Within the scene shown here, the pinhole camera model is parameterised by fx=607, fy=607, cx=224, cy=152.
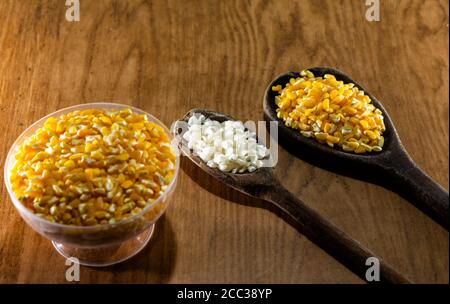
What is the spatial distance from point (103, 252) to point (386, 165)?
23.4 inches

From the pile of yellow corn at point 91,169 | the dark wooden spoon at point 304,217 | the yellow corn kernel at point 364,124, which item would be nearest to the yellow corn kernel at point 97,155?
the pile of yellow corn at point 91,169

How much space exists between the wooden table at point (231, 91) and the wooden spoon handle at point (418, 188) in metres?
0.02

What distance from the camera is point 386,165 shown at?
49.2 inches

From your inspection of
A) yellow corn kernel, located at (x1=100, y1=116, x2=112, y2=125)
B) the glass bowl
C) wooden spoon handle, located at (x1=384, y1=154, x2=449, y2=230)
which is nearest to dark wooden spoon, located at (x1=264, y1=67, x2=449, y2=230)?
wooden spoon handle, located at (x1=384, y1=154, x2=449, y2=230)

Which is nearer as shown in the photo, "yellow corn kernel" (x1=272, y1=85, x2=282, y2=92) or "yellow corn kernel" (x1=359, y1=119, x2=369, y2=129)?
"yellow corn kernel" (x1=359, y1=119, x2=369, y2=129)

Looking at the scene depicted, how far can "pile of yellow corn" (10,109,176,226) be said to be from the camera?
103 cm

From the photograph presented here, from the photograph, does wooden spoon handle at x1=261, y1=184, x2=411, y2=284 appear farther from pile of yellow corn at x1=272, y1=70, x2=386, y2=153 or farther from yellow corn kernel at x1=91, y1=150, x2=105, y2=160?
yellow corn kernel at x1=91, y1=150, x2=105, y2=160

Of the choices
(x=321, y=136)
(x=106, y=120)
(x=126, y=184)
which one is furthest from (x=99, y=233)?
(x=321, y=136)

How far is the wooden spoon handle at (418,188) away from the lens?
3.91 feet

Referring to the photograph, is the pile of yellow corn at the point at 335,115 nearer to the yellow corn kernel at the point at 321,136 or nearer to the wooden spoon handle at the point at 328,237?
the yellow corn kernel at the point at 321,136

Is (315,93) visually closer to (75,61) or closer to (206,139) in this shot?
(206,139)

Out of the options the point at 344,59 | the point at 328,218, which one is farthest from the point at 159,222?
the point at 344,59

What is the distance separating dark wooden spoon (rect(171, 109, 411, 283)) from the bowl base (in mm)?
207

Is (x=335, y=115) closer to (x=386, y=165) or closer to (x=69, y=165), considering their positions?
(x=386, y=165)
